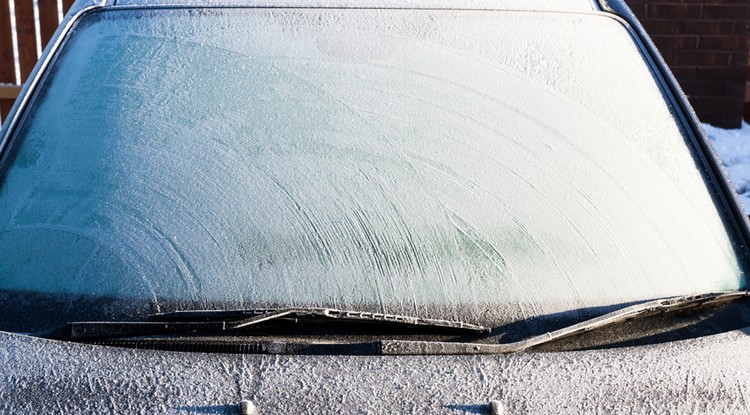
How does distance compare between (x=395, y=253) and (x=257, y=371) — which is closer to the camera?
(x=257, y=371)

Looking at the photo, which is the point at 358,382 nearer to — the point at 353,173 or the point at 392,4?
the point at 353,173

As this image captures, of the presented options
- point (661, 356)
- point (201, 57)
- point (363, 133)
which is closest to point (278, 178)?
point (363, 133)

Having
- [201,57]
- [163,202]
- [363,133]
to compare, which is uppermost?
[201,57]

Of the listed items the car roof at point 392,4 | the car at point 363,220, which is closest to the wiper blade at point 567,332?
the car at point 363,220

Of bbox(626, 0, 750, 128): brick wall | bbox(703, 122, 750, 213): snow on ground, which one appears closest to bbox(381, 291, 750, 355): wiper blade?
bbox(703, 122, 750, 213): snow on ground

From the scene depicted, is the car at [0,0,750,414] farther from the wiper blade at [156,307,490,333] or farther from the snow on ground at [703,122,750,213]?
the snow on ground at [703,122,750,213]

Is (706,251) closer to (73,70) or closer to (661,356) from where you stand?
(661,356)

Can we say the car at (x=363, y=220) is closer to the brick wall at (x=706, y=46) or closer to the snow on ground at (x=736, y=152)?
the snow on ground at (x=736, y=152)

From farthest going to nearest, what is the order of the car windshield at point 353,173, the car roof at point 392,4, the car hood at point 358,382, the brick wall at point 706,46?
the brick wall at point 706,46
the car roof at point 392,4
the car windshield at point 353,173
the car hood at point 358,382
